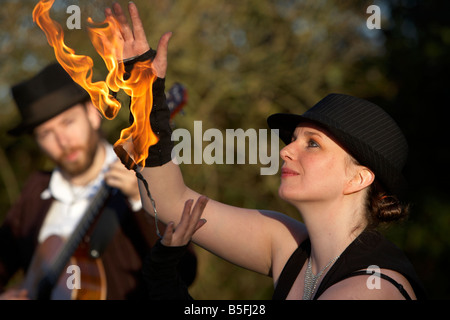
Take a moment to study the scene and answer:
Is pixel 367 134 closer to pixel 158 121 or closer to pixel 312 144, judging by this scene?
pixel 312 144

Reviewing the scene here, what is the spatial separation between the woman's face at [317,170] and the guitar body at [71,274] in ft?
4.51

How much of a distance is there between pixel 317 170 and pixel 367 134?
0.74 ft

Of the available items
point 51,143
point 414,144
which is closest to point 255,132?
point 414,144

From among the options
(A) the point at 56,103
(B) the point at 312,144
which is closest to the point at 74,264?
(A) the point at 56,103

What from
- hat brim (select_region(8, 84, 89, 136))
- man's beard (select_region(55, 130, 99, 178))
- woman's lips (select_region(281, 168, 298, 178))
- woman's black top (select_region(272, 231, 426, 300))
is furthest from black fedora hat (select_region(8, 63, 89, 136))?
woman's black top (select_region(272, 231, 426, 300))

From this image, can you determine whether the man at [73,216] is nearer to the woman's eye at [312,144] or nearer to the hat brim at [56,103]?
the hat brim at [56,103]

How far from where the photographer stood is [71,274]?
3.02m

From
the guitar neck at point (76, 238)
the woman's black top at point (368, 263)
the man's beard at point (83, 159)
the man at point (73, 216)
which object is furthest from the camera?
the man's beard at point (83, 159)

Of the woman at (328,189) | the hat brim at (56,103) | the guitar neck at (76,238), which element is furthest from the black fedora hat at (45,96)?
the woman at (328,189)

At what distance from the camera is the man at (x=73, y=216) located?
2.89 m

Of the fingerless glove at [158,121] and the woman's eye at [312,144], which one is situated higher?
the fingerless glove at [158,121]

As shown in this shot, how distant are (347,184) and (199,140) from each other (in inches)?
131

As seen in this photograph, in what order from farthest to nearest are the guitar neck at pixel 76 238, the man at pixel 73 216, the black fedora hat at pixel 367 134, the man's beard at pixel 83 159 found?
1. the man's beard at pixel 83 159
2. the guitar neck at pixel 76 238
3. the man at pixel 73 216
4. the black fedora hat at pixel 367 134

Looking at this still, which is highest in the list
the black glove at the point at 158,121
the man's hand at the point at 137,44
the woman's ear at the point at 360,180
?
the man's hand at the point at 137,44
